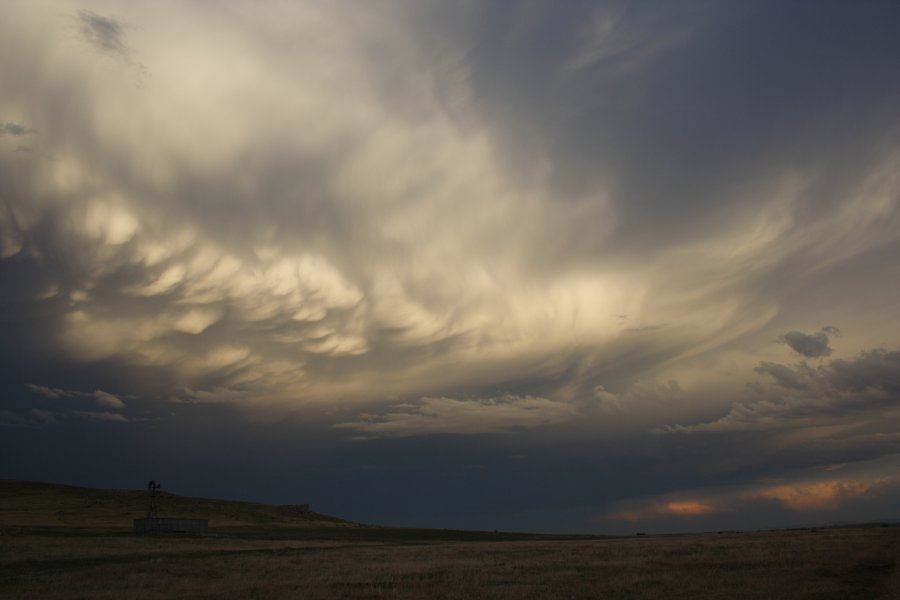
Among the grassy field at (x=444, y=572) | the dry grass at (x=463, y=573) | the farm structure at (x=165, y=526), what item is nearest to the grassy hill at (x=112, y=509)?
the farm structure at (x=165, y=526)

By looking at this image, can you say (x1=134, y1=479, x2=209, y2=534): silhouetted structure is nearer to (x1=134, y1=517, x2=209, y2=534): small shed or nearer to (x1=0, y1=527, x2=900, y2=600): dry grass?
(x1=134, y1=517, x2=209, y2=534): small shed

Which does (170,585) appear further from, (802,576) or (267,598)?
(802,576)

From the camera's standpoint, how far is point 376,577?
43531mm

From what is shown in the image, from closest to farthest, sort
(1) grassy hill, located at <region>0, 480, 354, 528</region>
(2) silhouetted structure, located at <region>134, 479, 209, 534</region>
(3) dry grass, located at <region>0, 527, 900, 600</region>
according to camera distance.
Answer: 1. (3) dry grass, located at <region>0, 527, 900, 600</region>
2. (2) silhouetted structure, located at <region>134, 479, 209, 534</region>
3. (1) grassy hill, located at <region>0, 480, 354, 528</region>

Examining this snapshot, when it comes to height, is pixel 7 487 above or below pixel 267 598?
above

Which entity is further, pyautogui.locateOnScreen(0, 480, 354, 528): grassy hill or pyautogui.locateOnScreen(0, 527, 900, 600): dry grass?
pyautogui.locateOnScreen(0, 480, 354, 528): grassy hill

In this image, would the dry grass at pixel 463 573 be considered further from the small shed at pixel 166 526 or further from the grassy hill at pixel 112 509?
the grassy hill at pixel 112 509

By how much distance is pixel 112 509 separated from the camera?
143750mm

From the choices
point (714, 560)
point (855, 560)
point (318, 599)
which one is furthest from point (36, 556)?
point (855, 560)

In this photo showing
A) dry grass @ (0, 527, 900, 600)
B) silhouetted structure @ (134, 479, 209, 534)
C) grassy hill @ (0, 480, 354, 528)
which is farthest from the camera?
grassy hill @ (0, 480, 354, 528)

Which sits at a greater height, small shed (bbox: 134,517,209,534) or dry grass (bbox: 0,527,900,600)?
small shed (bbox: 134,517,209,534)

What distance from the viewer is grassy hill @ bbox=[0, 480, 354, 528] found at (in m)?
119

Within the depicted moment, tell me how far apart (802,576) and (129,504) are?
15127 centimetres

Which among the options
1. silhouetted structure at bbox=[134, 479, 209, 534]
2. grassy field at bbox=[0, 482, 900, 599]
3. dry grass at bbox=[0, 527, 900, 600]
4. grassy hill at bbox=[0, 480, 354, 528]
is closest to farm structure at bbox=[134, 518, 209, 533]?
silhouetted structure at bbox=[134, 479, 209, 534]
